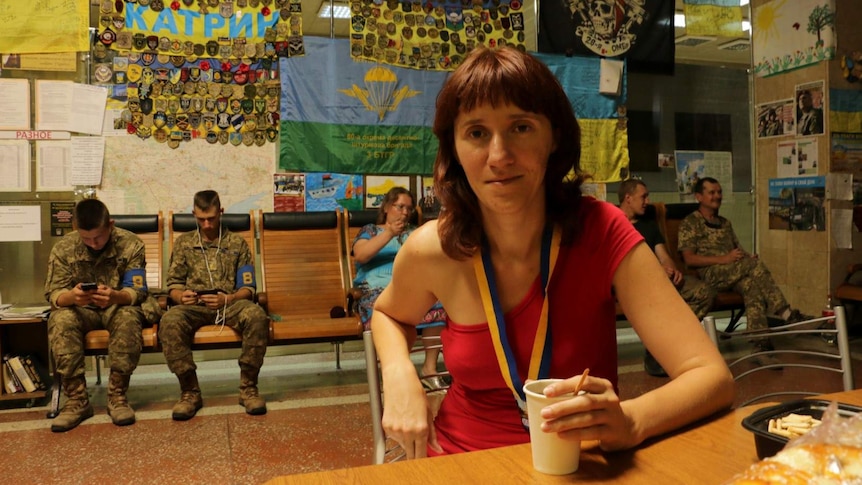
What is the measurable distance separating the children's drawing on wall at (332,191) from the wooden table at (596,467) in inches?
184

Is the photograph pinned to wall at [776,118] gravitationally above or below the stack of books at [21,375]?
above

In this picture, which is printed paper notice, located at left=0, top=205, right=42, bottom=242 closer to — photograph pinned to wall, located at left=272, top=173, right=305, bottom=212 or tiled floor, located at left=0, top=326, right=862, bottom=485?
tiled floor, located at left=0, top=326, right=862, bottom=485

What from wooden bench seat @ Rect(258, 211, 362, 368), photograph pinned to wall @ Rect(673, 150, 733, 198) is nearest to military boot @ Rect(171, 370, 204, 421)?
wooden bench seat @ Rect(258, 211, 362, 368)

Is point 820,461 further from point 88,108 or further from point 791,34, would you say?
point 791,34

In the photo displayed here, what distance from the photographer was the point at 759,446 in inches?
36.6

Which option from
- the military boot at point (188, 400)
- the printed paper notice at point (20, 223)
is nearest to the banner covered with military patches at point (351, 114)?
the printed paper notice at point (20, 223)

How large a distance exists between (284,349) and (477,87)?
A: 15.4 feet

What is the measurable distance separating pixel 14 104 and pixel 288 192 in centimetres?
207

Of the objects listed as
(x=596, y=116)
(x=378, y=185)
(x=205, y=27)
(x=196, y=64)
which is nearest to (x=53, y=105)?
(x=196, y=64)

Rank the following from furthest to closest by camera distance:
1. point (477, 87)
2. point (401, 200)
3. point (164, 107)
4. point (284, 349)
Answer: point (284, 349) < point (164, 107) < point (401, 200) < point (477, 87)

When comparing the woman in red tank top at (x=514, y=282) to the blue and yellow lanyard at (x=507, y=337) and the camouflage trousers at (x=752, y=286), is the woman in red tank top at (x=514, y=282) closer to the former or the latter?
the blue and yellow lanyard at (x=507, y=337)

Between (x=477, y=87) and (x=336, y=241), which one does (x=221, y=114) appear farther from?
(x=477, y=87)

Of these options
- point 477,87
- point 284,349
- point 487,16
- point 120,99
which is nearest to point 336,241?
point 284,349

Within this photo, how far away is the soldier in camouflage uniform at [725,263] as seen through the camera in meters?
5.12
